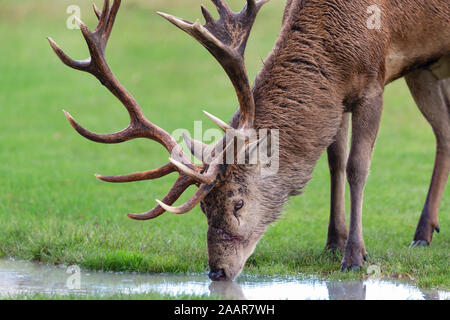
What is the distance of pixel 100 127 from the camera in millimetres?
15875

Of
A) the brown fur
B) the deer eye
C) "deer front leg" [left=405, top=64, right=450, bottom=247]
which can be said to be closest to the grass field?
"deer front leg" [left=405, top=64, right=450, bottom=247]

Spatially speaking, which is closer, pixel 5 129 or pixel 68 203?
pixel 68 203

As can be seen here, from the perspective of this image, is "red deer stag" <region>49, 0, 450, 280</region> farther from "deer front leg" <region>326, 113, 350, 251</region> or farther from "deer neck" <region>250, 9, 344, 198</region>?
"deer front leg" <region>326, 113, 350, 251</region>

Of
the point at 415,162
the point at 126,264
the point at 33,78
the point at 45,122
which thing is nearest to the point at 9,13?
the point at 33,78

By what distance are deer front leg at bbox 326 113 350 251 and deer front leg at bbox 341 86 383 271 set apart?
0.53m

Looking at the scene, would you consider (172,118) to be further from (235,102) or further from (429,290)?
(429,290)

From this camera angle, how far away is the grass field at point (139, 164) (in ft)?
24.0

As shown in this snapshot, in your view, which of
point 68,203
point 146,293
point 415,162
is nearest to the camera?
point 146,293

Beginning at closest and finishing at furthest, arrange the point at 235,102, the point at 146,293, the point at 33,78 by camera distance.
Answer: the point at 146,293, the point at 235,102, the point at 33,78

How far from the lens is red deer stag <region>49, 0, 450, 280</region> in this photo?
6.47 m

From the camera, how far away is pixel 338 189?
7.86 metres

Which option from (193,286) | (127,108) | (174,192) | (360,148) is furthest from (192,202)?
(360,148)

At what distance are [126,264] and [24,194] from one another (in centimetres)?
419

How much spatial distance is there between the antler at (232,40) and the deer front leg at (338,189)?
1429 millimetres
